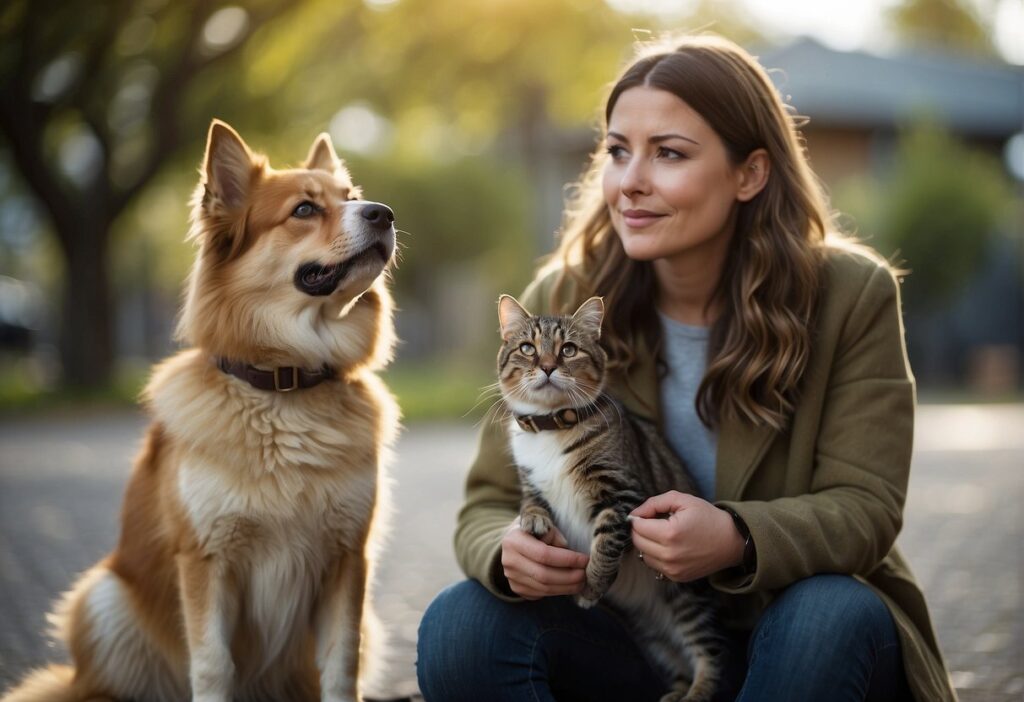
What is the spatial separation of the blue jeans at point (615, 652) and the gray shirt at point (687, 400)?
0.54m

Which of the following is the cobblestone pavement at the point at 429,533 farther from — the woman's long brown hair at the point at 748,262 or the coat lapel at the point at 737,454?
the woman's long brown hair at the point at 748,262

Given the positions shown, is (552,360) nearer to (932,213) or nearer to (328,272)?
(328,272)

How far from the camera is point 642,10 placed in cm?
2202

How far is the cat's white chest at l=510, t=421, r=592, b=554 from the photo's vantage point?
2.96 m

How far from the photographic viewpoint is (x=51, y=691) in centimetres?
333

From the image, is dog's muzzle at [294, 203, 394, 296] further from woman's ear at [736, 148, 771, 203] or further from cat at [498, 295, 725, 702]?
woman's ear at [736, 148, 771, 203]

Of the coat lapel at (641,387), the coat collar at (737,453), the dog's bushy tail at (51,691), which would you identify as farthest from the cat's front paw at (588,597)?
the dog's bushy tail at (51,691)

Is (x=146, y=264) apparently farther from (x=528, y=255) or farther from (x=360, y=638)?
(x=360, y=638)

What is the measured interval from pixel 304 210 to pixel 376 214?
0.26 m

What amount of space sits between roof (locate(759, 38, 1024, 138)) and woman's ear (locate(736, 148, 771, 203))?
2050cm

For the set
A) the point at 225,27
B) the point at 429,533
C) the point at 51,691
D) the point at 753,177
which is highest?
the point at 225,27

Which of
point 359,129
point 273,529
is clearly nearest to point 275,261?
point 273,529

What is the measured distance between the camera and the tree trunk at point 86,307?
16828 millimetres

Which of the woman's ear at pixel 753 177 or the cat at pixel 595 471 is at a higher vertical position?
the woman's ear at pixel 753 177
